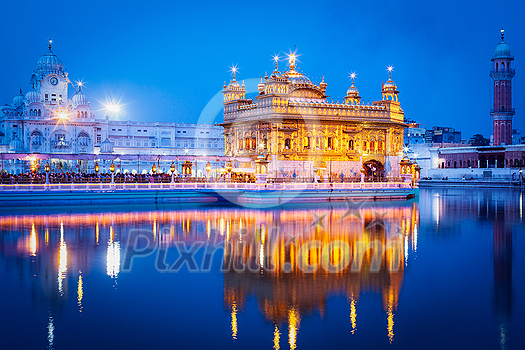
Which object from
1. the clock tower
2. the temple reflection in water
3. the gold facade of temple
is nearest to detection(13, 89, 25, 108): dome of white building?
the clock tower

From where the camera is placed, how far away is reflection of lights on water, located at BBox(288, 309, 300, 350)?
8.68 metres

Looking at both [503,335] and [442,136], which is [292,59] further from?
[442,136]

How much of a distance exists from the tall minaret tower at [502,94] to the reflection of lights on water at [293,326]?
72862 millimetres

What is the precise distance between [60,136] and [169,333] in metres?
74.3

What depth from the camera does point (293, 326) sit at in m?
9.36

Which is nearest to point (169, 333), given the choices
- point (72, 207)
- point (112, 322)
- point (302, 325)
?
point (112, 322)

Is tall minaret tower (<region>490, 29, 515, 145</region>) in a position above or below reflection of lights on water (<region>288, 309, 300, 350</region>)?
above

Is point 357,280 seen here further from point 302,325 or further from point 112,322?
point 112,322

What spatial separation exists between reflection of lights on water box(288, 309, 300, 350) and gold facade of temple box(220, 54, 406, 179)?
25.3 metres

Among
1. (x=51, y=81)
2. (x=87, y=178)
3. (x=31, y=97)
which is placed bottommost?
(x=87, y=178)

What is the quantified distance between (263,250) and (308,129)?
24786 mm

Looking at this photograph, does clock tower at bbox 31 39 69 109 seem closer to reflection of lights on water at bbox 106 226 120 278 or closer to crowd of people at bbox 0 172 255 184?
crowd of people at bbox 0 172 255 184

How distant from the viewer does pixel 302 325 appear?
9398 millimetres

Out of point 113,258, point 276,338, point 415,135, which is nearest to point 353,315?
point 276,338
